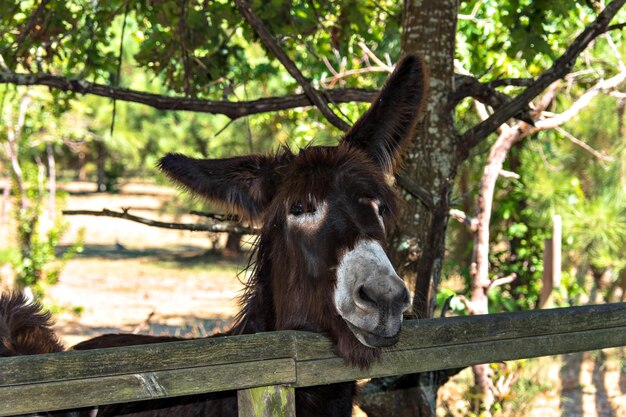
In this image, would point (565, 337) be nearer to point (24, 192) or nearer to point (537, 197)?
point (537, 197)

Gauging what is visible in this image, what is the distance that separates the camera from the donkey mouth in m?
2.42

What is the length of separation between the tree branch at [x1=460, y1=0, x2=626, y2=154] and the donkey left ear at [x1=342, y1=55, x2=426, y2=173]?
3.05 ft

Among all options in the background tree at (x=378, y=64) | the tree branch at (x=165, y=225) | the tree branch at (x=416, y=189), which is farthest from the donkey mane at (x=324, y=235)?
the tree branch at (x=165, y=225)

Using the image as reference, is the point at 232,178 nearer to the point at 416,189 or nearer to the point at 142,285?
the point at 416,189

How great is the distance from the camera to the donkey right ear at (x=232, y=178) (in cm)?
297

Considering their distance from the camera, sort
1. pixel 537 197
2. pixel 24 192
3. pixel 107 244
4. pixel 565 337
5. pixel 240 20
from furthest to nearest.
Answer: pixel 107 244, pixel 24 192, pixel 537 197, pixel 240 20, pixel 565 337

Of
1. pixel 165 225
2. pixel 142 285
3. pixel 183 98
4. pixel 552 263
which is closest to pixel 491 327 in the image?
pixel 165 225

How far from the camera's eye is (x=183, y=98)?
4586 mm

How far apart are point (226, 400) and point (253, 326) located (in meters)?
0.31

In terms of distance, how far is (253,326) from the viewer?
304cm

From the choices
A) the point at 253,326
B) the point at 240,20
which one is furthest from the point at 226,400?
the point at 240,20

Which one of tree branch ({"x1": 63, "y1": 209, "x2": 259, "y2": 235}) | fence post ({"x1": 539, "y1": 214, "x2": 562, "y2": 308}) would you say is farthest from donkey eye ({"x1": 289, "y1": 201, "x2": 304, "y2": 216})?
fence post ({"x1": 539, "y1": 214, "x2": 562, "y2": 308})

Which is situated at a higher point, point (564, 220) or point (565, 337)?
point (564, 220)

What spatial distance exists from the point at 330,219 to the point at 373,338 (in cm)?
47
